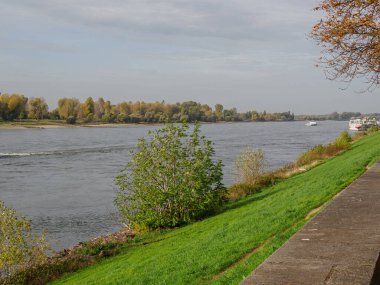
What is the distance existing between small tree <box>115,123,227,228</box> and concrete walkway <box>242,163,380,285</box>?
1157 centimetres

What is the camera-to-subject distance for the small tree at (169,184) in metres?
18.3

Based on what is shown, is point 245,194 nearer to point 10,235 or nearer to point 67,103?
point 10,235

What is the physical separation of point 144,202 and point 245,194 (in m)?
6.19

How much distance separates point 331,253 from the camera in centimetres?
462

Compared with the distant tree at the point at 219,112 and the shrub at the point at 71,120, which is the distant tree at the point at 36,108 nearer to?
the shrub at the point at 71,120

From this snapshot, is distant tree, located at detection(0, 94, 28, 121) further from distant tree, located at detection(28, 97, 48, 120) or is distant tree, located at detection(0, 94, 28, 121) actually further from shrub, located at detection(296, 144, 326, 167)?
shrub, located at detection(296, 144, 326, 167)

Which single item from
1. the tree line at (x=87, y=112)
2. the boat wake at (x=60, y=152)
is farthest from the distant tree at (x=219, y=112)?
the boat wake at (x=60, y=152)

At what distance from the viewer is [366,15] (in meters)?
11.1

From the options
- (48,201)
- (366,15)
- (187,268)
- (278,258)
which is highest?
(366,15)

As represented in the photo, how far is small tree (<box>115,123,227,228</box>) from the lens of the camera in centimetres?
1831

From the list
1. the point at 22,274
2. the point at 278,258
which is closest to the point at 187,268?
the point at 278,258

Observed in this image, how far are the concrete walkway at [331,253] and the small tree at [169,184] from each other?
1157cm

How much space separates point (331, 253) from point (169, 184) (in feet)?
46.5

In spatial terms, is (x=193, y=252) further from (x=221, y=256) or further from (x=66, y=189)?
(x=66, y=189)
